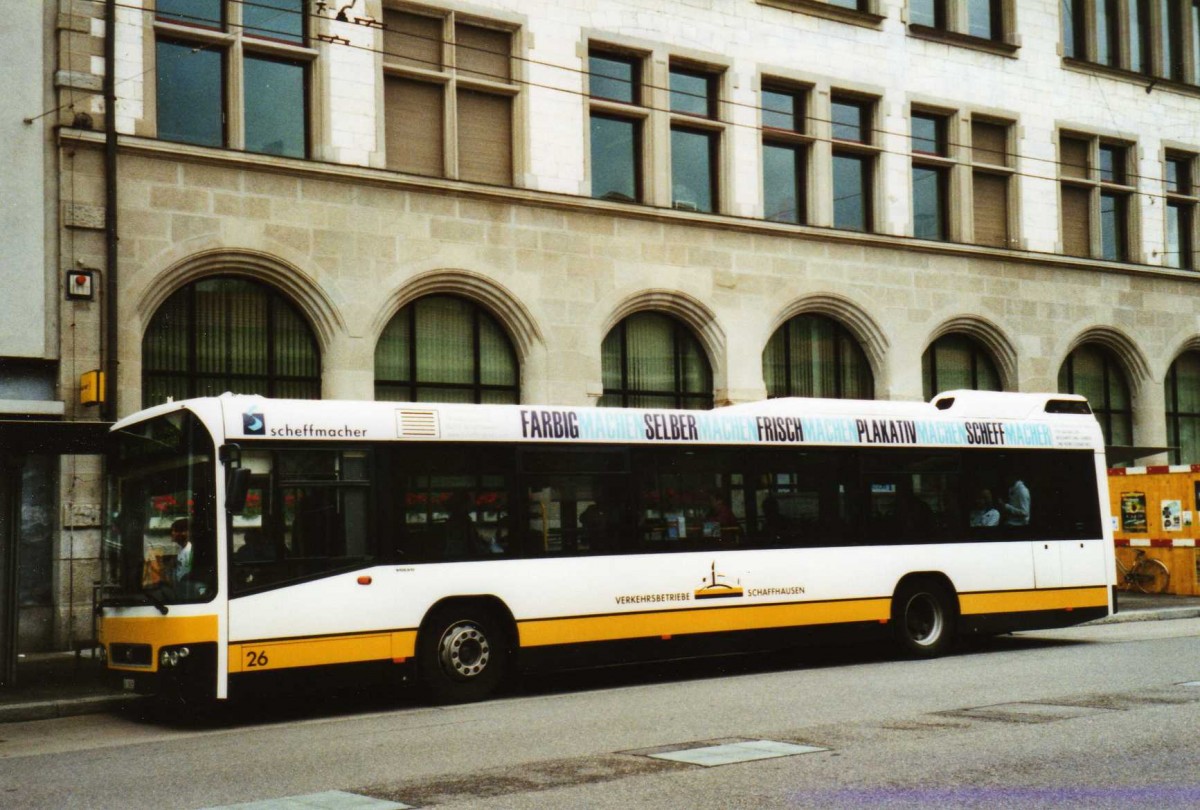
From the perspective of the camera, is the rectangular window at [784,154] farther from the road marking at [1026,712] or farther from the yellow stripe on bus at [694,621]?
the road marking at [1026,712]

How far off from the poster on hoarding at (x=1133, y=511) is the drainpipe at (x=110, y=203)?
17.0m

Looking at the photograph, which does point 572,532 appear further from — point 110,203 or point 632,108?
point 632,108

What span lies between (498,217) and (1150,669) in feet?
35.9

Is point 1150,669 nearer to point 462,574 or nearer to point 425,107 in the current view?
point 462,574

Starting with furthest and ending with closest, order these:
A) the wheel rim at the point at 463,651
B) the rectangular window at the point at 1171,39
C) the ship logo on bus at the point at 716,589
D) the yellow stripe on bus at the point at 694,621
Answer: the rectangular window at the point at 1171,39 < the ship logo on bus at the point at 716,589 < the yellow stripe on bus at the point at 694,621 < the wheel rim at the point at 463,651

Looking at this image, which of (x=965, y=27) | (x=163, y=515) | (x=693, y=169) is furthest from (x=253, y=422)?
(x=965, y=27)

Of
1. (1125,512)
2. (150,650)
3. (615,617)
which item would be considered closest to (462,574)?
(615,617)

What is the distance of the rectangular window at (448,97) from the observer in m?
19.5

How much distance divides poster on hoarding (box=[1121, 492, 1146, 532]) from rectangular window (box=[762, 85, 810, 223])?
7.53 m

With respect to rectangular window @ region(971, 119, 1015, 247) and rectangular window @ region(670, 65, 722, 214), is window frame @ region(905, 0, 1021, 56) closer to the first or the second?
rectangular window @ region(971, 119, 1015, 247)

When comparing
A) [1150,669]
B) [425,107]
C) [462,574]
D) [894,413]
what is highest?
[425,107]

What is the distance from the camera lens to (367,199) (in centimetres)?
1902

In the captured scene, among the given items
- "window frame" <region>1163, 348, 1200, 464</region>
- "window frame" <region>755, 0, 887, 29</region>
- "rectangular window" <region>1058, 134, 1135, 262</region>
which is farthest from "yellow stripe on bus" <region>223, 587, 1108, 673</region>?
"window frame" <region>1163, 348, 1200, 464</region>

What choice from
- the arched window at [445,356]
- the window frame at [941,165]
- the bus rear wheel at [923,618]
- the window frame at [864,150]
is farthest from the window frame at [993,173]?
the bus rear wheel at [923,618]
